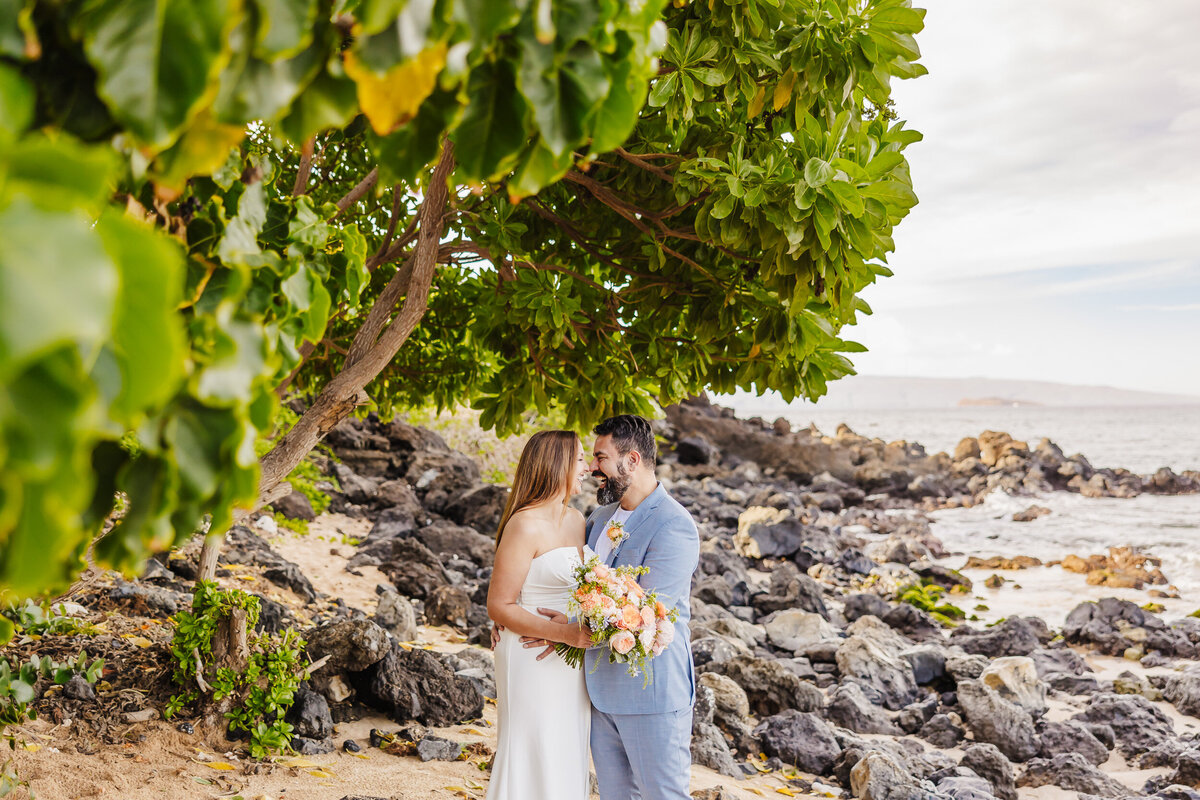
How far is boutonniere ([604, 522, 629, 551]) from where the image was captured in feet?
13.9

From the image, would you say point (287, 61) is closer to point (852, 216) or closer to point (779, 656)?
point (852, 216)

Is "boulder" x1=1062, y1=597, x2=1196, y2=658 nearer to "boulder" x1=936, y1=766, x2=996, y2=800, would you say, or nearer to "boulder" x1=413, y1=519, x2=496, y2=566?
"boulder" x1=936, y1=766, x2=996, y2=800

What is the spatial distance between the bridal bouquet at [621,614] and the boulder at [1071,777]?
17.5 feet

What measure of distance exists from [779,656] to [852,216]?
897 cm

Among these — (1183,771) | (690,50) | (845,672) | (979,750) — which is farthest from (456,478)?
(690,50)

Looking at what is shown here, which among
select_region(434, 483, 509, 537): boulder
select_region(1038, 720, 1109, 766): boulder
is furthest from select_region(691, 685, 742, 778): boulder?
select_region(434, 483, 509, 537): boulder

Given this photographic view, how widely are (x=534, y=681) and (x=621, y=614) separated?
80 cm

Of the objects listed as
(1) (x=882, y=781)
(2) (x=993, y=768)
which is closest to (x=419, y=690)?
(1) (x=882, y=781)

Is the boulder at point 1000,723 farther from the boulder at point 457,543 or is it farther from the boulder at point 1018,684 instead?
the boulder at point 457,543

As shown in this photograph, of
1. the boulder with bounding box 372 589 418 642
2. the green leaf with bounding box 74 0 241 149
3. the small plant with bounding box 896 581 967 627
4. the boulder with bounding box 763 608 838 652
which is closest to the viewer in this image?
the green leaf with bounding box 74 0 241 149

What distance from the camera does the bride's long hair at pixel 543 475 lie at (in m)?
4.46

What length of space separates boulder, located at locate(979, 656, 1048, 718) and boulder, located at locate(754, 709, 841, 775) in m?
2.43

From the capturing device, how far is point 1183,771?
283 inches

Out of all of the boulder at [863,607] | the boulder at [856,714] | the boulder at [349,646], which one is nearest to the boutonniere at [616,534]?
the boulder at [349,646]
